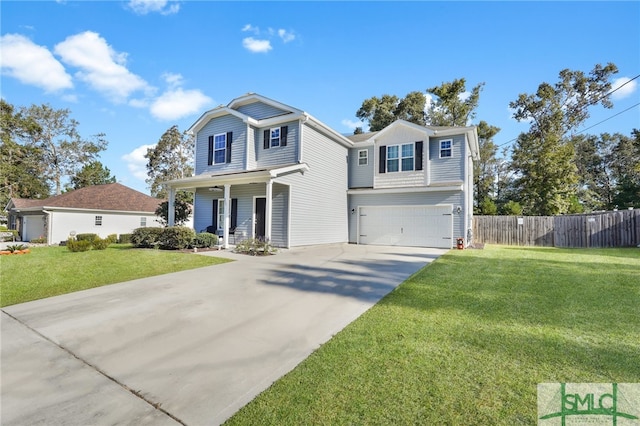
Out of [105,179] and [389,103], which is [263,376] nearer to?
[389,103]

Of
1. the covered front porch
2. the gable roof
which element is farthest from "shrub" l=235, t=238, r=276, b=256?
the gable roof

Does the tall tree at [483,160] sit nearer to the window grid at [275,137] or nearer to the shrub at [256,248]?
the window grid at [275,137]

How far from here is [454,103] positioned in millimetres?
26750

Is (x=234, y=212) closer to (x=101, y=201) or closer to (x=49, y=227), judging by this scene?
(x=101, y=201)

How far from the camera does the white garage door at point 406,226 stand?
1476cm

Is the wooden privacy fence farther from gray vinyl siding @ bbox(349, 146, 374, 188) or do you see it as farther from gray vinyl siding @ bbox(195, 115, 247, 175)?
gray vinyl siding @ bbox(195, 115, 247, 175)

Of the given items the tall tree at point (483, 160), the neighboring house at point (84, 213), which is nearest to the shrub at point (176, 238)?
the neighboring house at point (84, 213)

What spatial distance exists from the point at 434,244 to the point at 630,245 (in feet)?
29.5

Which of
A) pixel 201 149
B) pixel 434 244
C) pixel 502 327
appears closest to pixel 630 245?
pixel 434 244

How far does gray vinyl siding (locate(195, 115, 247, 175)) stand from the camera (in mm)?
15250

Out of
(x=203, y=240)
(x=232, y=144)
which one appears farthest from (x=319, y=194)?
(x=203, y=240)

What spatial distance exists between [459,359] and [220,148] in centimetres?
1543

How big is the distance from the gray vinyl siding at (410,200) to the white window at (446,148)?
75.6 inches

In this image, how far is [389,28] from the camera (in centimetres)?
1165
